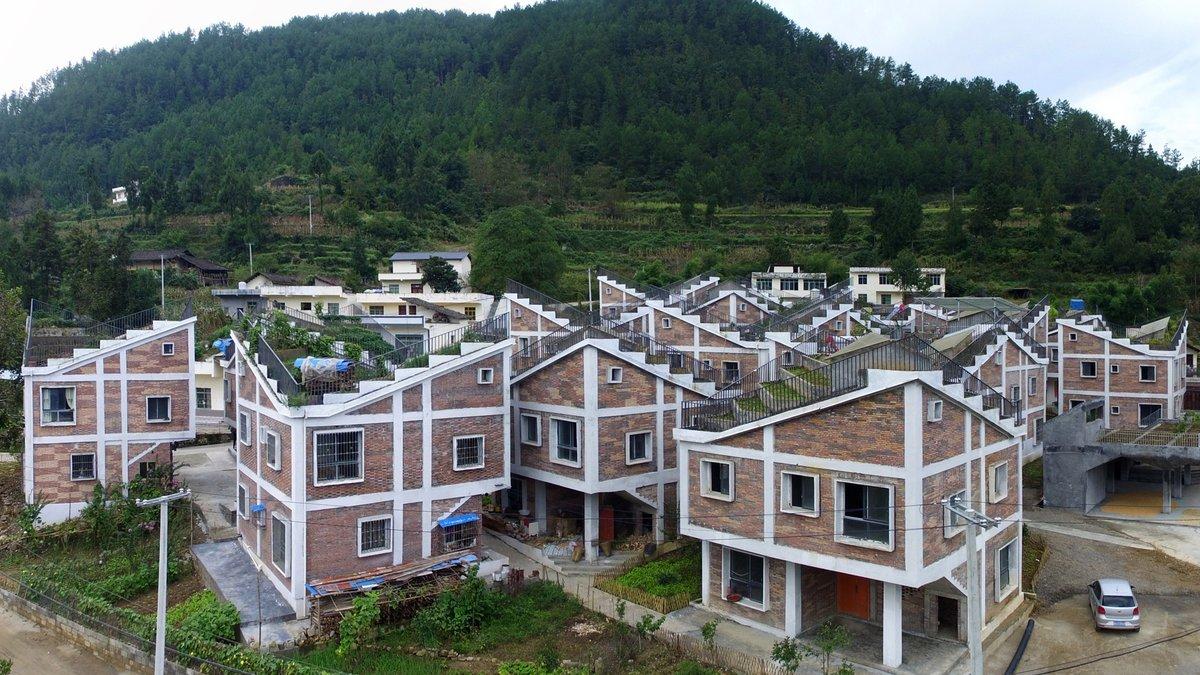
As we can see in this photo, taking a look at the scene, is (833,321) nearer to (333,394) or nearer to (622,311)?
(622,311)

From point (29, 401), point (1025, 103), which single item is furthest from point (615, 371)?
point (1025, 103)

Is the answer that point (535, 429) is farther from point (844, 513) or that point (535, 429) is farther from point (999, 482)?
point (999, 482)

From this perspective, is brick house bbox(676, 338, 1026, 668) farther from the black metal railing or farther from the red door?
the red door

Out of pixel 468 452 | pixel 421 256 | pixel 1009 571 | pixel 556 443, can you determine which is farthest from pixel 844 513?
pixel 421 256

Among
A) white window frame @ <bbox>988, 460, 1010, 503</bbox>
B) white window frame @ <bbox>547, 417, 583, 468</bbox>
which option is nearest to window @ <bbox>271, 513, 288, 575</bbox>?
white window frame @ <bbox>547, 417, 583, 468</bbox>

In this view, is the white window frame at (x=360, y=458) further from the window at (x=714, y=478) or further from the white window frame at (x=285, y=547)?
the window at (x=714, y=478)

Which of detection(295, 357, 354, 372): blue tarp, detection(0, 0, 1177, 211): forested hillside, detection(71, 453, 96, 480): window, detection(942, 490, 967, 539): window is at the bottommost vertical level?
detection(71, 453, 96, 480): window

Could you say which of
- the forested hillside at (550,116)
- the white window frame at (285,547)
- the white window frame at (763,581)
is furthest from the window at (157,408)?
the forested hillside at (550,116)
